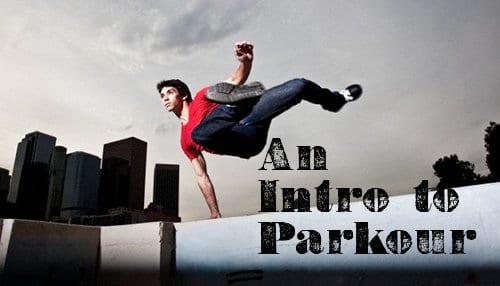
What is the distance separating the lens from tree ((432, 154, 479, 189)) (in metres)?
32.8

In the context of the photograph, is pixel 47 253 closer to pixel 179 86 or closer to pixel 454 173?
pixel 179 86

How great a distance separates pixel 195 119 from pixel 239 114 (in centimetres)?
95

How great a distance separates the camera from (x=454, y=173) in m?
33.1

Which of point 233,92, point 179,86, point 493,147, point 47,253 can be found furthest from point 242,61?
point 493,147

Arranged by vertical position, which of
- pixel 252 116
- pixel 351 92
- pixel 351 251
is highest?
pixel 351 92

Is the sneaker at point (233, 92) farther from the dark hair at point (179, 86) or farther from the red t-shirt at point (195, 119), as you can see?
the dark hair at point (179, 86)

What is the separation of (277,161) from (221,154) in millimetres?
1508

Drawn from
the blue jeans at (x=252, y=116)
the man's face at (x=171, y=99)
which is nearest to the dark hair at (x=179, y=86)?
the man's face at (x=171, y=99)

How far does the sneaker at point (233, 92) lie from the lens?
8.02 metres

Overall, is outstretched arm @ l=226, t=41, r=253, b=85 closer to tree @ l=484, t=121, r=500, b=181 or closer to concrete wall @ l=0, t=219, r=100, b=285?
concrete wall @ l=0, t=219, r=100, b=285

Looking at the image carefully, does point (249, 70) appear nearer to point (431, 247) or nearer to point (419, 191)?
point (419, 191)

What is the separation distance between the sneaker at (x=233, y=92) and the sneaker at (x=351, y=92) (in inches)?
60.5

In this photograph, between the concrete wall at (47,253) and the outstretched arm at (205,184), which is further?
the outstretched arm at (205,184)

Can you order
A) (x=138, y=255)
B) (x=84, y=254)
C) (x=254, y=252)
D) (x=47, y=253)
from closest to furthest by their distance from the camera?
(x=254, y=252) < (x=47, y=253) < (x=138, y=255) < (x=84, y=254)
